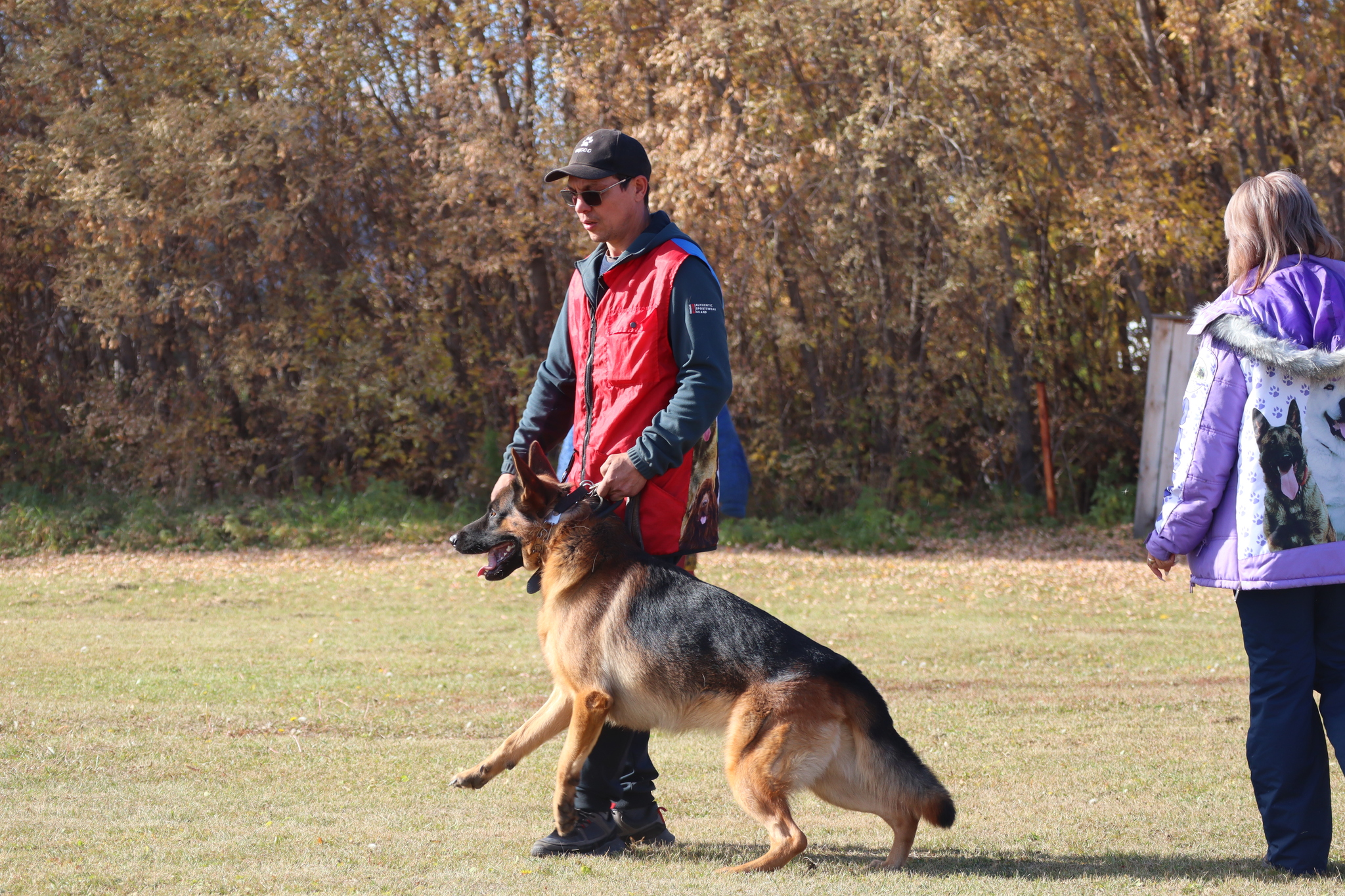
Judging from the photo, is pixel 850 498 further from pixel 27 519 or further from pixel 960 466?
pixel 27 519

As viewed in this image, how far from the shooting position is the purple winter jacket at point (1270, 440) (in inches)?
152

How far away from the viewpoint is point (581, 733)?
161 inches

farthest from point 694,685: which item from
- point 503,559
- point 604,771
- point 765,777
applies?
point 503,559

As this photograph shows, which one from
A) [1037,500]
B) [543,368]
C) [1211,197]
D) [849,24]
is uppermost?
[849,24]

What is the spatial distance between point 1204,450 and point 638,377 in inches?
70.4

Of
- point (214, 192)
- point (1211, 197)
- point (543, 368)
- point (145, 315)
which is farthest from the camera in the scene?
point (145, 315)

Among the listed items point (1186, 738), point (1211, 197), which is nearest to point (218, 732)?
point (1186, 738)

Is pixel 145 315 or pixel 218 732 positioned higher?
pixel 145 315

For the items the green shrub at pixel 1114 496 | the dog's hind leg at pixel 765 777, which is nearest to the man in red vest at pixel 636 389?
the dog's hind leg at pixel 765 777

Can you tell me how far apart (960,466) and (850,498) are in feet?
6.35

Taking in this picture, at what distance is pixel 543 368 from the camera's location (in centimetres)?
480

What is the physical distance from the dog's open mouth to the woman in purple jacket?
2.06 metres

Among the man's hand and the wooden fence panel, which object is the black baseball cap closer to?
the man's hand

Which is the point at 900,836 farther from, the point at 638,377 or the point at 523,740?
the point at 638,377
